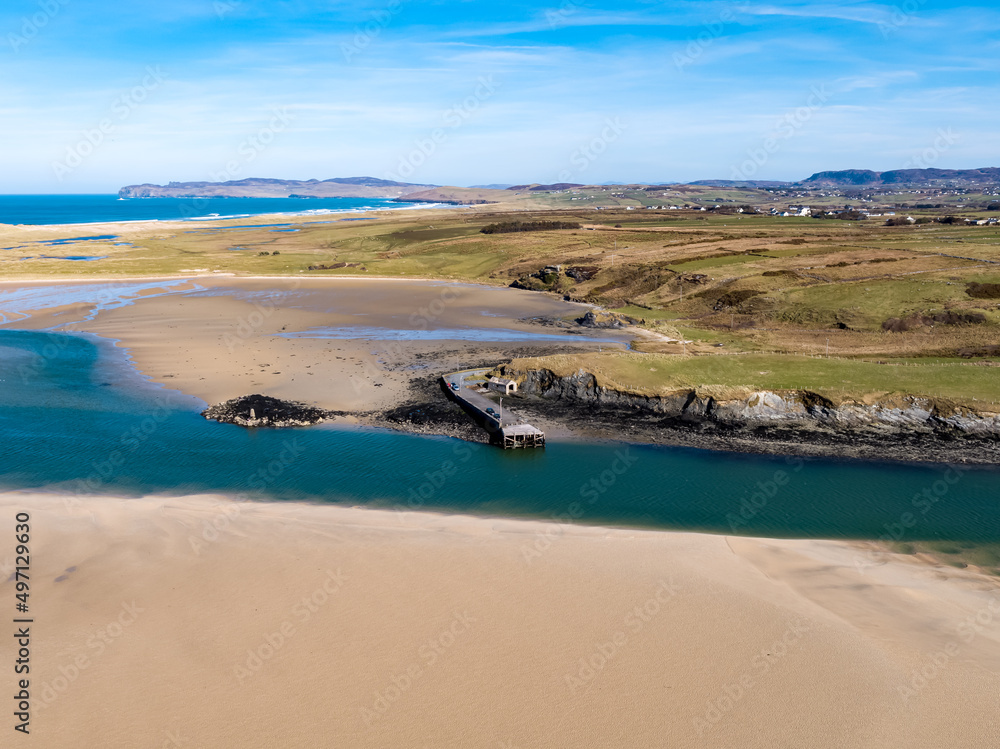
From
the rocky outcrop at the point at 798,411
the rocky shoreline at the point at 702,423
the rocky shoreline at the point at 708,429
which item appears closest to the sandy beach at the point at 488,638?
the rocky shoreline at the point at 708,429

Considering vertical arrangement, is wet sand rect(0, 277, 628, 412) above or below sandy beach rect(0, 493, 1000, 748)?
above

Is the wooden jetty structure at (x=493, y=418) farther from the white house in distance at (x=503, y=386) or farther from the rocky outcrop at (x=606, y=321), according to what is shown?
the rocky outcrop at (x=606, y=321)

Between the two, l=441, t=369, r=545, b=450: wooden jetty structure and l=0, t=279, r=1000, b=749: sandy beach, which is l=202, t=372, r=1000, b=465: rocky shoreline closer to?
l=441, t=369, r=545, b=450: wooden jetty structure

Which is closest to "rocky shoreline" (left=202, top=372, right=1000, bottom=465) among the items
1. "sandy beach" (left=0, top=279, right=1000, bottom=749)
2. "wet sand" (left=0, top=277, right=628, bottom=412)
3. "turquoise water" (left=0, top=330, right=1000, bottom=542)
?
"turquoise water" (left=0, top=330, right=1000, bottom=542)

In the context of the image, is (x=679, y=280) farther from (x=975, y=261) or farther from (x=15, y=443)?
(x=15, y=443)

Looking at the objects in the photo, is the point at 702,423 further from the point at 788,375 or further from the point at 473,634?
the point at 473,634

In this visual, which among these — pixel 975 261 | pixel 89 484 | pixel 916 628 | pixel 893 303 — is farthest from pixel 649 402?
pixel 975 261
